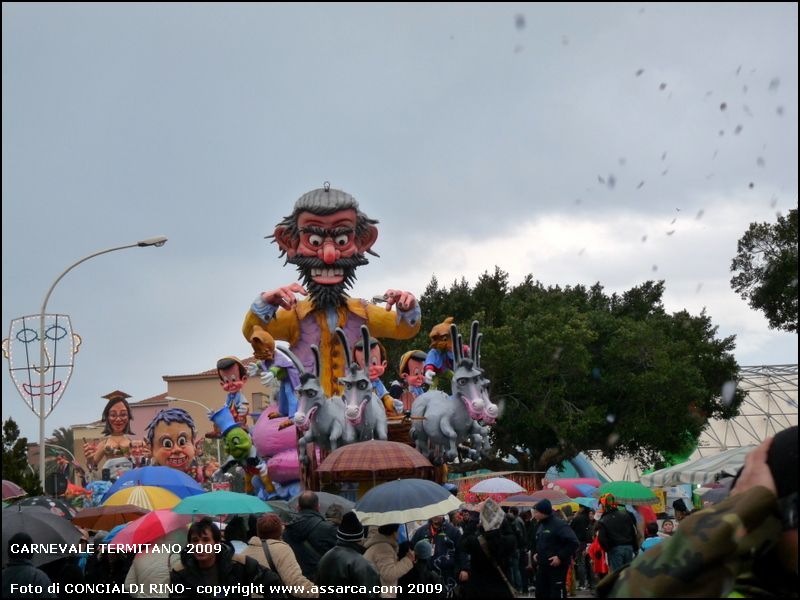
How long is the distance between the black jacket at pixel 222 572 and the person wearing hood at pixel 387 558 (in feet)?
4.27

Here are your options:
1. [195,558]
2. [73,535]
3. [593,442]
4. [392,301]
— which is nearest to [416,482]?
[73,535]

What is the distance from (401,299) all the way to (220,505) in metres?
10.6

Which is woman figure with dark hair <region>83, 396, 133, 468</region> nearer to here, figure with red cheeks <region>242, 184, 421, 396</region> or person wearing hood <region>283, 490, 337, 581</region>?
figure with red cheeks <region>242, 184, 421, 396</region>

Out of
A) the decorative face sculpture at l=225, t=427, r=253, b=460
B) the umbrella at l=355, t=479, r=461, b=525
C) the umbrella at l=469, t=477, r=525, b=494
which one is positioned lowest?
the umbrella at l=355, t=479, r=461, b=525

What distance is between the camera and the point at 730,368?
4309 cm

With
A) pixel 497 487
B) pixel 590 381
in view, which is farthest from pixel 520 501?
pixel 590 381

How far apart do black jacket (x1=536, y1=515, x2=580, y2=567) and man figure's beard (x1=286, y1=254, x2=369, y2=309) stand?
921 centimetres

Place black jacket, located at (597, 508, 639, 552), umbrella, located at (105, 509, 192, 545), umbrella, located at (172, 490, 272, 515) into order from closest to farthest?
Answer: umbrella, located at (105, 509, 192, 545) → umbrella, located at (172, 490, 272, 515) → black jacket, located at (597, 508, 639, 552)

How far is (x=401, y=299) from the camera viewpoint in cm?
1945

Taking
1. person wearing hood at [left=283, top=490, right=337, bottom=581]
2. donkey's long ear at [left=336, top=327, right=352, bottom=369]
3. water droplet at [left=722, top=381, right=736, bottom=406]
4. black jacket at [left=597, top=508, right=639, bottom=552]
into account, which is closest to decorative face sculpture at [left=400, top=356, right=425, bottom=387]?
donkey's long ear at [left=336, top=327, right=352, bottom=369]

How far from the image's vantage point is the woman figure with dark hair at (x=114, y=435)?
26875mm

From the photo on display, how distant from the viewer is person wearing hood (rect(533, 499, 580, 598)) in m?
10.7

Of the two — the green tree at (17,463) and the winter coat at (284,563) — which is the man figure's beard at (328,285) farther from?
the winter coat at (284,563)

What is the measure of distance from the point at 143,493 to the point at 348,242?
848 centimetres
